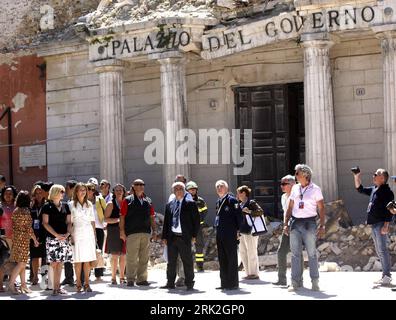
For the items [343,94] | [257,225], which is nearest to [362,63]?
[343,94]

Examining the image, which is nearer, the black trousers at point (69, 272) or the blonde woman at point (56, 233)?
the blonde woman at point (56, 233)

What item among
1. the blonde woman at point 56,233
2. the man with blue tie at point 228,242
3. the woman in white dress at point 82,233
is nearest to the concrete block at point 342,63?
the man with blue tie at point 228,242

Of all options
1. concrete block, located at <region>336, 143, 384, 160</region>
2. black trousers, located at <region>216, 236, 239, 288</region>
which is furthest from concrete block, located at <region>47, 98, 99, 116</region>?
black trousers, located at <region>216, 236, 239, 288</region>

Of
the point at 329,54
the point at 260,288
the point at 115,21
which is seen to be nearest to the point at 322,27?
the point at 329,54

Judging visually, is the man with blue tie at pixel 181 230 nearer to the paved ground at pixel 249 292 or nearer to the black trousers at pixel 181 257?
the black trousers at pixel 181 257

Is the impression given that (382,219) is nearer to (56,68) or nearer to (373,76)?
(373,76)

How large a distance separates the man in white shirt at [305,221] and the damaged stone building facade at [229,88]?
5337mm

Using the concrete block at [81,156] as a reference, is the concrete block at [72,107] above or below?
above

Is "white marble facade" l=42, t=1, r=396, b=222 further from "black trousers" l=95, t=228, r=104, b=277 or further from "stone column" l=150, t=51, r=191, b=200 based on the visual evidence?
"black trousers" l=95, t=228, r=104, b=277

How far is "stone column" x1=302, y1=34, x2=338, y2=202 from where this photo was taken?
18.5m

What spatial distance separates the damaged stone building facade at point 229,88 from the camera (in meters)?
18.6

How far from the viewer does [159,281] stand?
15.7 m

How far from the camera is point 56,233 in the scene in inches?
537
